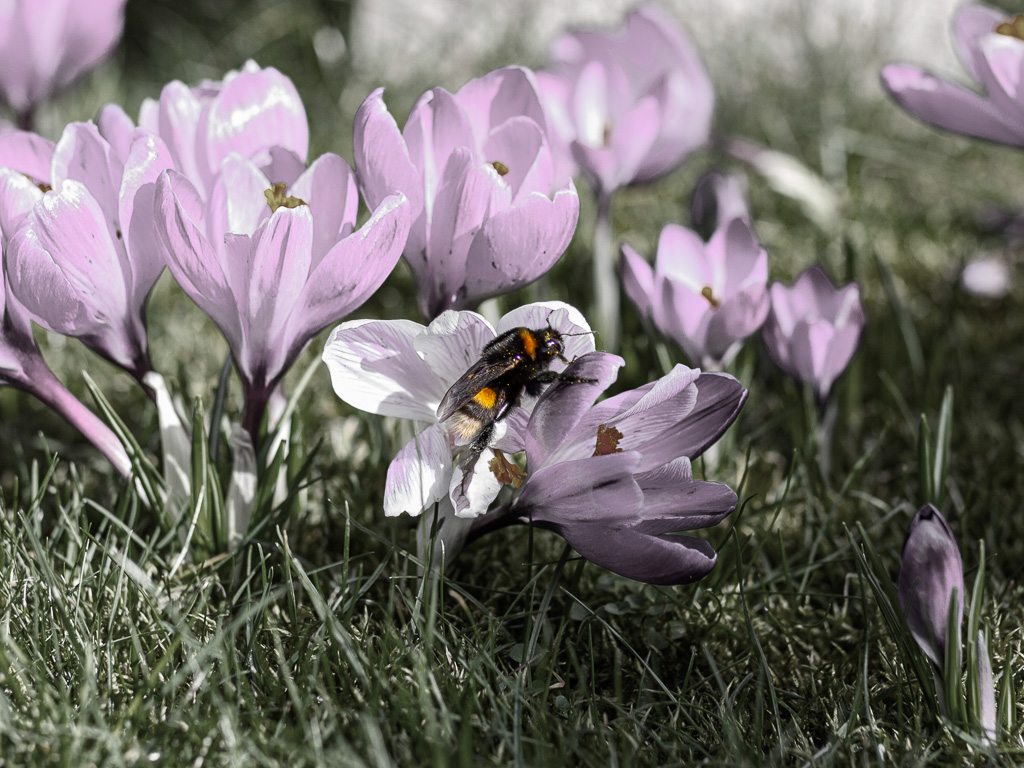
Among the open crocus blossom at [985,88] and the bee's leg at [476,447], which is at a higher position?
the open crocus blossom at [985,88]

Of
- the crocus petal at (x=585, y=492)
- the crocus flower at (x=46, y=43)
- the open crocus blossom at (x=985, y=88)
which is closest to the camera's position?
the crocus petal at (x=585, y=492)

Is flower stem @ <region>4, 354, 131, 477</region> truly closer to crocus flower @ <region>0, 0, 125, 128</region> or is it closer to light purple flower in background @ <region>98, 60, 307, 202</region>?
light purple flower in background @ <region>98, 60, 307, 202</region>

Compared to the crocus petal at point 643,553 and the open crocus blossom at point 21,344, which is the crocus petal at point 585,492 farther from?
the open crocus blossom at point 21,344

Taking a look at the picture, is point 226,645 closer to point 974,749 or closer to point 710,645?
point 710,645

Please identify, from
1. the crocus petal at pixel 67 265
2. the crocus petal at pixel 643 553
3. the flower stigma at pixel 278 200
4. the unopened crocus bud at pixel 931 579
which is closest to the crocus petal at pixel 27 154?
the crocus petal at pixel 67 265

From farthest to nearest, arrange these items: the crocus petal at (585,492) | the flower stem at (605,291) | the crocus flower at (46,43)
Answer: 1. the flower stem at (605,291)
2. the crocus flower at (46,43)
3. the crocus petal at (585,492)

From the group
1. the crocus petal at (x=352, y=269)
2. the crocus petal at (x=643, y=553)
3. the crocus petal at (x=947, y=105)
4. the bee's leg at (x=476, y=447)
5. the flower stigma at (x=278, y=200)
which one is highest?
the flower stigma at (x=278, y=200)

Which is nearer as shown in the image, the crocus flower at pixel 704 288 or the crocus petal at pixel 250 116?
the crocus petal at pixel 250 116

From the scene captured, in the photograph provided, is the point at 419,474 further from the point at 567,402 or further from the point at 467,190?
the point at 467,190

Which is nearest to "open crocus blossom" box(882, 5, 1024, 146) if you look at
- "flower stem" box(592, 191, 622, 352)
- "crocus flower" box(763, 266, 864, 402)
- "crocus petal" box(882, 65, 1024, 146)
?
"crocus petal" box(882, 65, 1024, 146)
